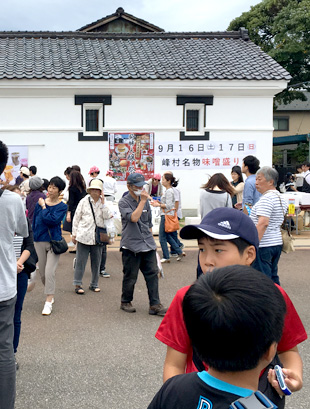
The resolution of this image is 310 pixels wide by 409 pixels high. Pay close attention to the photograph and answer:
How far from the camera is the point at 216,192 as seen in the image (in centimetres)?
630

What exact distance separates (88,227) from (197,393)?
5594 mm

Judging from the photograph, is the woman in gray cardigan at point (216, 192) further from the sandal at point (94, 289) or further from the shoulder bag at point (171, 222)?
the shoulder bag at point (171, 222)

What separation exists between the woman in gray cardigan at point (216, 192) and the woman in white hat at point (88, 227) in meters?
1.46

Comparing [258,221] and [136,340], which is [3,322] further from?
[258,221]

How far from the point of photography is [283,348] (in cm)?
194

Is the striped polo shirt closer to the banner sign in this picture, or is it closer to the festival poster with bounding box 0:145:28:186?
the banner sign

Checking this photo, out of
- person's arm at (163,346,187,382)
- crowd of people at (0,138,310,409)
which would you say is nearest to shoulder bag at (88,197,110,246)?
crowd of people at (0,138,310,409)

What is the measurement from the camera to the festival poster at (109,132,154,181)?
15.7m

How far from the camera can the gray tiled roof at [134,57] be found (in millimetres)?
15484

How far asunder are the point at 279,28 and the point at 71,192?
815 inches

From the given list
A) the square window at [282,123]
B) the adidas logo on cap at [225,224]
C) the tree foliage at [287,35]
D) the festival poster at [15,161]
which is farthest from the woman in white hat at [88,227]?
the square window at [282,123]


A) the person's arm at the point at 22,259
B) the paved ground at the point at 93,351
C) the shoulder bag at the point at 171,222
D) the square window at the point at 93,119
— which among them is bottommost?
the paved ground at the point at 93,351

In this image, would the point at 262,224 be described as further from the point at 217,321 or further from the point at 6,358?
the point at 217,321

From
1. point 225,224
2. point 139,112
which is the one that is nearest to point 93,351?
point 225,224
